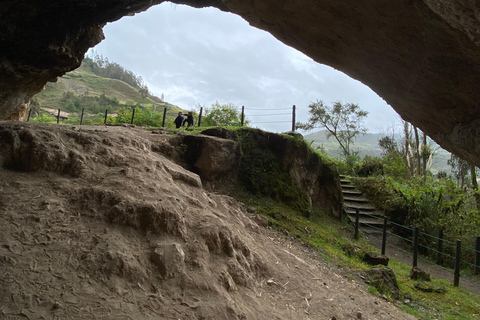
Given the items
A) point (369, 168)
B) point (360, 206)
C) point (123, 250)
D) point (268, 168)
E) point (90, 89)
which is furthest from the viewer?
point (90, 89)

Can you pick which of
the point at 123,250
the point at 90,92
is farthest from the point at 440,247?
the point at 90,92

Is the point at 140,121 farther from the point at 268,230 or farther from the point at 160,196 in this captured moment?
the point at 160,196

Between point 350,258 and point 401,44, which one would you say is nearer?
point 401,44

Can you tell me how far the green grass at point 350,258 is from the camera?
18.0 ft

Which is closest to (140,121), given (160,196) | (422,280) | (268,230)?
(268,230)

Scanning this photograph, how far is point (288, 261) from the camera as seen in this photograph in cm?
521

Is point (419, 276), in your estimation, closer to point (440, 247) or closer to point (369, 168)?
point (440, 247)

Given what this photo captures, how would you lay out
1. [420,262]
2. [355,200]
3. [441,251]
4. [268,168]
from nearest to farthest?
[441,251] → [420,262] → [268,168] → [355,200]

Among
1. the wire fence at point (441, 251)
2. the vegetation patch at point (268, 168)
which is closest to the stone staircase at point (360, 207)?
the wire fence at point (441, 251)

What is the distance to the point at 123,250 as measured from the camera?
3125 mm

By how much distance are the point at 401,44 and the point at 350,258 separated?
5.20m

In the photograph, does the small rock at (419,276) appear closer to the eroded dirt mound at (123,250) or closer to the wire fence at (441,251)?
the wire fence at (441,251)

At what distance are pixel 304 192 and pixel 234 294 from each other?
20.2 feet

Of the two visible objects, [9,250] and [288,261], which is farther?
[288,261]
